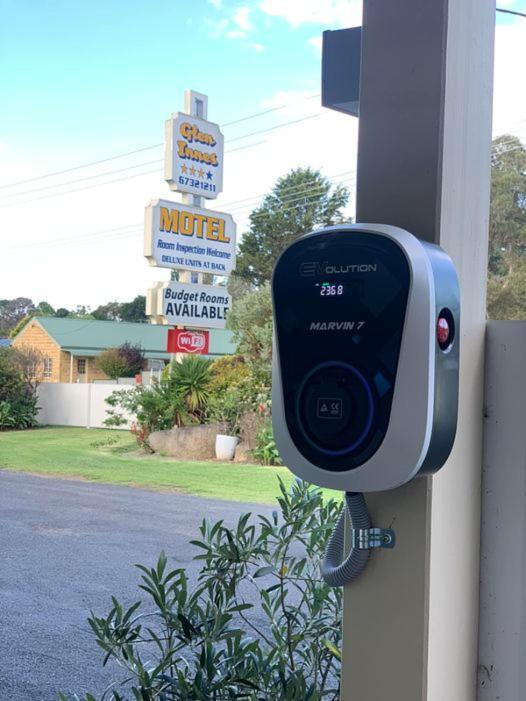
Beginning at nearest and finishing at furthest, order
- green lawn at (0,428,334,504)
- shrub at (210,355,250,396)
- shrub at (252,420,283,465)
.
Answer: green lawn at (0,428,334,504) < shrub at (252,420,283,465) < shrub at (210,355,250,396)

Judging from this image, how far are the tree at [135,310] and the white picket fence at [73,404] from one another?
1362 cm

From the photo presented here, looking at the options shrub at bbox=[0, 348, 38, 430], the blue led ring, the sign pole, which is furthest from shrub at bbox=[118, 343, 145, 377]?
the blue led ring

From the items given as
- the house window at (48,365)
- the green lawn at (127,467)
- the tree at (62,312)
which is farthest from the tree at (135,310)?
the green lawn at (127,467)

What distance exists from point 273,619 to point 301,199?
1564 centimetres

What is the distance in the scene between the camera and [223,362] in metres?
12.0

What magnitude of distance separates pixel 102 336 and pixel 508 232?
22372 mm

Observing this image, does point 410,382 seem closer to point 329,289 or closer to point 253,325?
point 329,289

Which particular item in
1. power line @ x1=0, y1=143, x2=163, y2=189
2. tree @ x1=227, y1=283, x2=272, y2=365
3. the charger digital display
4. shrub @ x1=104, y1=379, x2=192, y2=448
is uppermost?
Result: power line @ x1=0, y1=143, x2=163, y2=189

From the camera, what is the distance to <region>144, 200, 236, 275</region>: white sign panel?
12.1m

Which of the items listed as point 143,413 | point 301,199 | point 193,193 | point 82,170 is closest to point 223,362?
point 143,413

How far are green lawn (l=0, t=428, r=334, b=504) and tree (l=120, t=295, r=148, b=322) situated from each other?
16.3 meters

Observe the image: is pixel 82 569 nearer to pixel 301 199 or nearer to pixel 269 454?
pixel 269 454

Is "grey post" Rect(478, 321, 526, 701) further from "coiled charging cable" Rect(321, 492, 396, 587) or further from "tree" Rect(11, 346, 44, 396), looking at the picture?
"tree" Rect(11, 346, 44, 396)

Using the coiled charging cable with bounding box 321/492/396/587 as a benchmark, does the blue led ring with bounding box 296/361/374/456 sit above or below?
above
